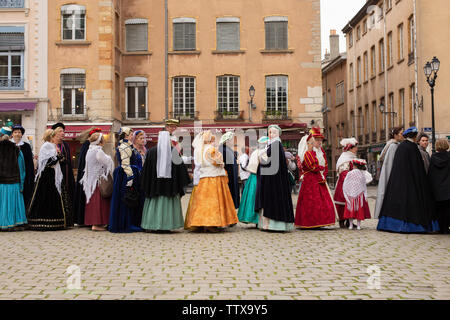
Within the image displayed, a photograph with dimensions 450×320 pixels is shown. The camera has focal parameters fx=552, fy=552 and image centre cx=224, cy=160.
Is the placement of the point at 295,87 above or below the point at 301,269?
above

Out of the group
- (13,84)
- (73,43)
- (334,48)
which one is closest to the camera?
(13,84)

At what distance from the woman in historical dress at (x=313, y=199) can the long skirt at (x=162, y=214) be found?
227 centimetres

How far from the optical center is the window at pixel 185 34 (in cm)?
2897

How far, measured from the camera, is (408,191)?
9.83 m

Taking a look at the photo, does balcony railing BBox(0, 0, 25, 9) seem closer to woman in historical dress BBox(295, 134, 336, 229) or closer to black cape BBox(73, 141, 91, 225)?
black cape BBox(73, 141, 91, 225)

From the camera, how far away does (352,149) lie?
435 inches

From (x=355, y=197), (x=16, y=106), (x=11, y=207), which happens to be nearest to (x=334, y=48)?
(x=16, y=106)

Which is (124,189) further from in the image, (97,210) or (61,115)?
(61,115)

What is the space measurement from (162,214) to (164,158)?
Answer: 100 cm

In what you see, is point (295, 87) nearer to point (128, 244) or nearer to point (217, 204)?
point (217, 204)

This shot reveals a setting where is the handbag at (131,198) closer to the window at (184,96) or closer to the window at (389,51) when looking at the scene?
the window at (184,96)

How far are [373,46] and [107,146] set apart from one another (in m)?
21.7

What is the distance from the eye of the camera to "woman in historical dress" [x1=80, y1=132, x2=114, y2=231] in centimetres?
1041
